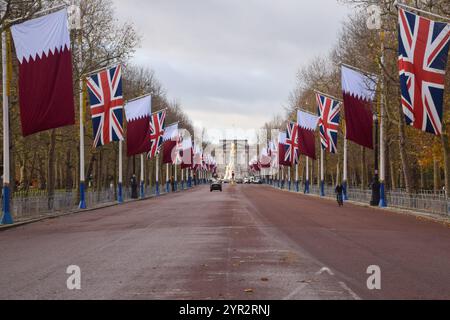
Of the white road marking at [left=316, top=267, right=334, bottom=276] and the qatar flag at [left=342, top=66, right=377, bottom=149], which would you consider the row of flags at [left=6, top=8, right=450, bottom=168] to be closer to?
the qatar flag at [left=342, top=66, right=377, bottom=149]

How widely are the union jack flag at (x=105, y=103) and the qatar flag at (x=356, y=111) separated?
13936 mm

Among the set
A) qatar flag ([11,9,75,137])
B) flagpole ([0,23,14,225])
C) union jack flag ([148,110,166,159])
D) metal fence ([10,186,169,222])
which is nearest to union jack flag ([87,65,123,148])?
metal fence ([10,186,169,222])

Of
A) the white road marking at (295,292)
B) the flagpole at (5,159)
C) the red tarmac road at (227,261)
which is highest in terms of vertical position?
the flagpole at (5,159)

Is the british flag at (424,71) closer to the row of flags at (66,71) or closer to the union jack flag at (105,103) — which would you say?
the row of flags at (66,71)

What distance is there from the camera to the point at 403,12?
27.0m

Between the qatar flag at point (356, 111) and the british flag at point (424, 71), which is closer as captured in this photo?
the british flag at point (424, 71)

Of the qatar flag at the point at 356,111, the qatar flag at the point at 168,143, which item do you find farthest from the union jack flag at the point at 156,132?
the qatar flag at the point at 356,111

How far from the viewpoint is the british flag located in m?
26.1

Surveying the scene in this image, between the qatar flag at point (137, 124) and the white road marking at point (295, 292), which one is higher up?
the qatar flag at point (137, 124)

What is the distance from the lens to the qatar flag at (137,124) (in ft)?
170

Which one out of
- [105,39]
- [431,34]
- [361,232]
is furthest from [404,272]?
[105,39]

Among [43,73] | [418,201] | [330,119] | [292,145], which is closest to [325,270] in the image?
[43,73]
